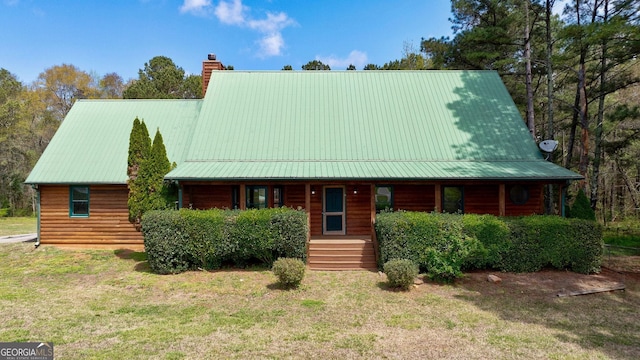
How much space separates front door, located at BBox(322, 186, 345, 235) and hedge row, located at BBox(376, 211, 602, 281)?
3.31 m

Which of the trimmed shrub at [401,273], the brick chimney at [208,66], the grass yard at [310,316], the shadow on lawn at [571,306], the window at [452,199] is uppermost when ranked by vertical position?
the brick chimney at [208,66]

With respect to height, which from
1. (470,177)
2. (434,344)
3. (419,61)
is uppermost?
(419,61)

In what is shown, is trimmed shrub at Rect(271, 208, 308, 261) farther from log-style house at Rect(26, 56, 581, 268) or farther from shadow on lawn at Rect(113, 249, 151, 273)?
shadow on lawn at Rect(113, 249, 151, 273)

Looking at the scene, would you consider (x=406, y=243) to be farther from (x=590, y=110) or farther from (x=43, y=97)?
(x=43, y=97)

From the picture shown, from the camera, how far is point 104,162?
14430 millimetres

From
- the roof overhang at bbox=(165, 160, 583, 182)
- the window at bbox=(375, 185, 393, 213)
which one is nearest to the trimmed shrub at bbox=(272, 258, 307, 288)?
the roof overhang at bbox=(165, 160, 583, 182)

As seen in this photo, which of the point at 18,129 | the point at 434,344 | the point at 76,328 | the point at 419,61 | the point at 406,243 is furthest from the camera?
the point at 419,61

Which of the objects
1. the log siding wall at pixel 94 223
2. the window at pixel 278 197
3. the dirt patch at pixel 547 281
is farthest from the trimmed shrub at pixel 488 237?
the log siding wall at pixel 94 223

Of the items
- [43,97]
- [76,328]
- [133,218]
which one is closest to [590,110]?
[133,218]

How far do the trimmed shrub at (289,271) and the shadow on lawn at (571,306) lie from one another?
4290mm

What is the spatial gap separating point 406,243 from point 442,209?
13.4 ft

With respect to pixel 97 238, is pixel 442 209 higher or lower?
higher

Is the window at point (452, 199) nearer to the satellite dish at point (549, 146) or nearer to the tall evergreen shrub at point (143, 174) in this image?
the satellite dish at point (549, 146)

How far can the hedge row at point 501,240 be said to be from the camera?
10.4 m
